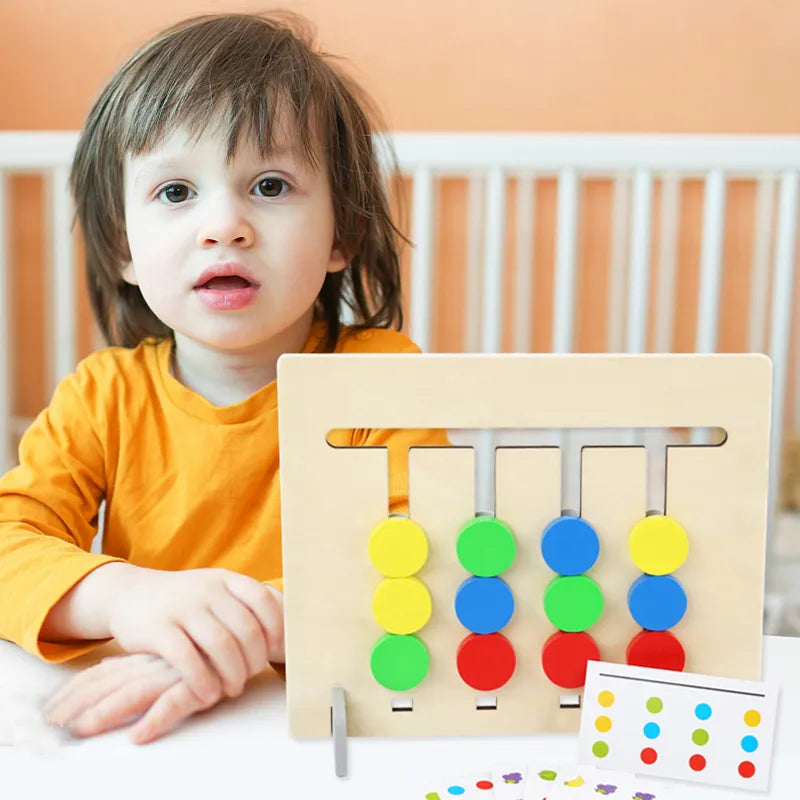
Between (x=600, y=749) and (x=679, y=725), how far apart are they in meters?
0.04

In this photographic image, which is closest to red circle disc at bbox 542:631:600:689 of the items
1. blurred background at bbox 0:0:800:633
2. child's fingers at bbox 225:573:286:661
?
child's fingers at bbox 225:573:286:661

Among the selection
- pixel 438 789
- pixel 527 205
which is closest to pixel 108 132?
pixel 438 789

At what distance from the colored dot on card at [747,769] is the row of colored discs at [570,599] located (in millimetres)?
83

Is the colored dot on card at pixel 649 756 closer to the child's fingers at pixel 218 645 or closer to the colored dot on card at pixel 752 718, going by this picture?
the colored dot on card at pixel 752 718

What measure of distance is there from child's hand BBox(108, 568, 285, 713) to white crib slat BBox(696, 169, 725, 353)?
3.14 feet

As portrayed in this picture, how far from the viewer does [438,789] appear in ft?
1.53

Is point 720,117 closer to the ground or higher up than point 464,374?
higher up

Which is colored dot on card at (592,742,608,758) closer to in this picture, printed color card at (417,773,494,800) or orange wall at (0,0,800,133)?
printed color card at (417,773,494,800)

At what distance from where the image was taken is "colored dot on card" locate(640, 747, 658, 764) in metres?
0.48

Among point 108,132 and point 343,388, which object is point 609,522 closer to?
point 343,388

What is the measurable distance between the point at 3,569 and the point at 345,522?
0.84 ft

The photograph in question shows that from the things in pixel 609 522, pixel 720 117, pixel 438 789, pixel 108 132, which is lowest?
pixel 438 789

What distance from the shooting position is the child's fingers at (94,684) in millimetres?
536

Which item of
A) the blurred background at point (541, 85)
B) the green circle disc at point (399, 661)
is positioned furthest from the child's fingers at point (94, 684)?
the blurred background at point (541, 85)
